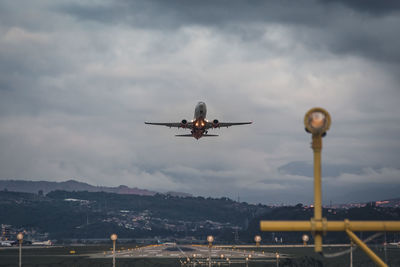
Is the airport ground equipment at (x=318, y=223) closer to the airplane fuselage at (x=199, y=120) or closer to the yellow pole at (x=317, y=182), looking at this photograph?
the yellow pole at (x=317, y=182)

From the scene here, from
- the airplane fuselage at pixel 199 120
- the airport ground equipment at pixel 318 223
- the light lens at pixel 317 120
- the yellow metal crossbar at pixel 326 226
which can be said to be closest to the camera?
the light lens at pixel 317 120

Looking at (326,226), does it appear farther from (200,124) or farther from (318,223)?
(200,124)

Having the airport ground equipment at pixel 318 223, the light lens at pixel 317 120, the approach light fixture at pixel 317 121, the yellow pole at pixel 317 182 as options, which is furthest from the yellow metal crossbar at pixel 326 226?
the light lens at pixel 317 120

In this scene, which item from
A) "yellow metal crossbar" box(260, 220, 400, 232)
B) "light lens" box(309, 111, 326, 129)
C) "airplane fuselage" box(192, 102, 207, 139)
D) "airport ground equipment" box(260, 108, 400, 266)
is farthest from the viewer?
"airplane fuselage" box(192, 102, 207, 139)

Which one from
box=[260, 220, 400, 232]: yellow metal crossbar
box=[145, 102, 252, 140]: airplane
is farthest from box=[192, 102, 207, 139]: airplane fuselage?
box=[260, 220, 400, 232]: yellow metal crossbar

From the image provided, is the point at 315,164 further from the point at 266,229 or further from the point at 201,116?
the point at 201,116

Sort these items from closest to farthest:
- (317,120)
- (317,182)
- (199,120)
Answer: (317,120)
(317,182)
(199,120)

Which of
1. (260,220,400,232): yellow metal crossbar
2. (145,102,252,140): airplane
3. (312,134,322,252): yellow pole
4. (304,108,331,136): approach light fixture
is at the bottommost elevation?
(260,220,400,232): yellow metal crossbar

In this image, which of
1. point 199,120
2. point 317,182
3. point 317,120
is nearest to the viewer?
point 317,120

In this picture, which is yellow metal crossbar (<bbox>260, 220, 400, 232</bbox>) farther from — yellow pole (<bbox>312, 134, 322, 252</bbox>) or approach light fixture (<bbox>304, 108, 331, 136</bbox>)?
approach light fixture (<bbox>304, 108, 331, 136</bbox>)

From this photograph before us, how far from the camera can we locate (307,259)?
97.4 metres

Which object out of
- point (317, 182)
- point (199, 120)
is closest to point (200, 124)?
point (199, 120)

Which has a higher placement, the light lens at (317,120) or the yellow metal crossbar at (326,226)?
the light lens at (317,120)

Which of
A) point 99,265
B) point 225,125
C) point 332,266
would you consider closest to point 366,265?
point 332,266
